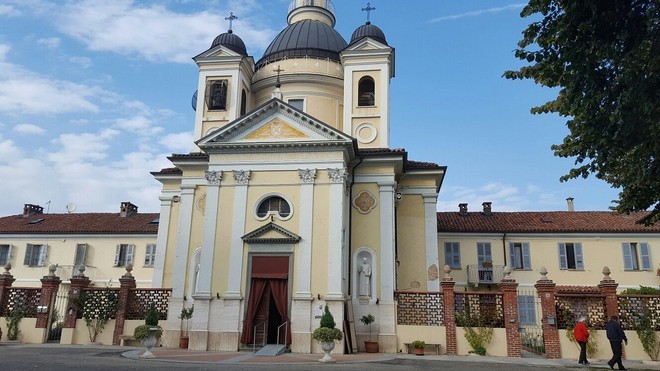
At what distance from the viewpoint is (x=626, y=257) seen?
94.3 feet

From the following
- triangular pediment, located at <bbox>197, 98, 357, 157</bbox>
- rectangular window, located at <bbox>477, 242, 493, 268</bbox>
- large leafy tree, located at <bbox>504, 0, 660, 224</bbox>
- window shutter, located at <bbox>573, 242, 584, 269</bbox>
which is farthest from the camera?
rectangular window, located at <bbox>477, 242, 493, 268</bbox>

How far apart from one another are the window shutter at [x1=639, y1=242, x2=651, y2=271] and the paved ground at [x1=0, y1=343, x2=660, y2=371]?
43.3ft

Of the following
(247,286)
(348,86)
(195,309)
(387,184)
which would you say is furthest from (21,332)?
(348,86)

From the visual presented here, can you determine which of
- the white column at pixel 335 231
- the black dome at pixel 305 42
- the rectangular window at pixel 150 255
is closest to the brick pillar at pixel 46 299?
the rectangular window at pixel 150 255

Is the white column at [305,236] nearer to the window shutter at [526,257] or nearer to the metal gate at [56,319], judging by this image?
the metal gate at [56,319]

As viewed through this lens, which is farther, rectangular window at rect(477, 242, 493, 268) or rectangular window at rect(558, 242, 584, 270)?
rectangular window at rect(477, 242, 493, 268)

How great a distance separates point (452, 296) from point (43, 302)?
15454 mm

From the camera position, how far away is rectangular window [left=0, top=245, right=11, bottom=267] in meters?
32.8

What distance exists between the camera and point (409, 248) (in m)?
23.5

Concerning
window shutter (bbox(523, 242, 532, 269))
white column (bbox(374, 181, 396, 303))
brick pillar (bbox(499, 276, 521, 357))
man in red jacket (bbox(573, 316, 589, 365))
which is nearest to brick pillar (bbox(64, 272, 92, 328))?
white column (bbox(374, 181, 396, 303))

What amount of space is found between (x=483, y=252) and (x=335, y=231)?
13228 millimetres

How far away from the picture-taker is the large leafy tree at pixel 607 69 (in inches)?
388

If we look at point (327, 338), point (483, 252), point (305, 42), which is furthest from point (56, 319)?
point (483, 252)

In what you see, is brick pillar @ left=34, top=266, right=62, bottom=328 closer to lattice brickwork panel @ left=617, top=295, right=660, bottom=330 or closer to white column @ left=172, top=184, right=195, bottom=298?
white column @ left=172, top=184, right=195, bottom=298
